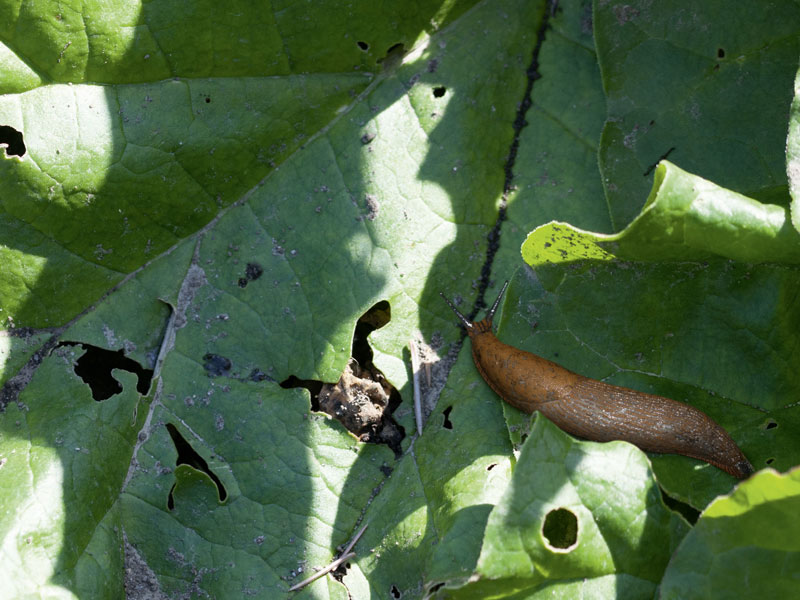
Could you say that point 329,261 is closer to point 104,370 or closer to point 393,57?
point 393,57

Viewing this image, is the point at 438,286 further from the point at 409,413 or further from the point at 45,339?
the point at 45,339

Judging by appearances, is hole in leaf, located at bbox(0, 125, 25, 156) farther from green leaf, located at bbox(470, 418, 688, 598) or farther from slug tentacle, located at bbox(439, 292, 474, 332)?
green leaf, located at bbox(470, 418, 688, 598)

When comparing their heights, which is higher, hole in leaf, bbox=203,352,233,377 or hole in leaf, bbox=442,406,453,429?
hole in leaf, bbox=203,352,233,377

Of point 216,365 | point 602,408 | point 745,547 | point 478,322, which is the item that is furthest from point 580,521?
point 216,365

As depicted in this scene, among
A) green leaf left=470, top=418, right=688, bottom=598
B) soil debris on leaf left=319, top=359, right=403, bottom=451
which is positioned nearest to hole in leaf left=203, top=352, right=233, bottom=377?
soil debris on leaf left=319, top=359, right=403, bottom=451

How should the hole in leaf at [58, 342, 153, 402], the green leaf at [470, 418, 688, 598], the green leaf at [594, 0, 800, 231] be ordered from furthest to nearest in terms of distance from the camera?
the hole in leaf at [58, 342, 153, 402] → the green leaf at [594, 0, 800, 231] → the green leaf at [470, 418, 688, 598]
